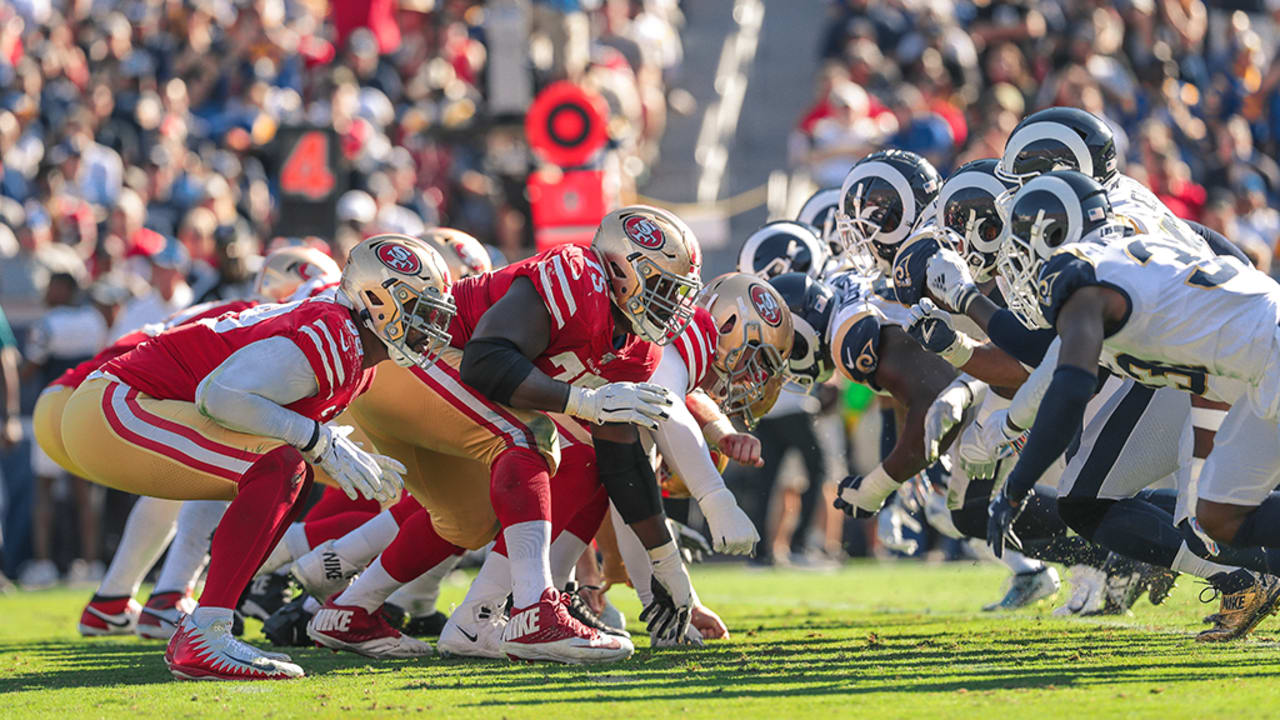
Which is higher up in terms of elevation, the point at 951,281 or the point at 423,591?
the point at 951,281

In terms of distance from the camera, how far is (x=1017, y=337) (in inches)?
223

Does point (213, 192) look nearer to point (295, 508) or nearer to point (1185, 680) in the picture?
point (295, 508)

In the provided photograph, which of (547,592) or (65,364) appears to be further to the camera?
(65,364)

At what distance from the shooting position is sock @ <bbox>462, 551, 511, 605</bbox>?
19.1 feet

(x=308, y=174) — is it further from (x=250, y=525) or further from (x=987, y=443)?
(x=987, y=443)

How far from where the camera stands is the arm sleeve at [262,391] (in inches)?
205

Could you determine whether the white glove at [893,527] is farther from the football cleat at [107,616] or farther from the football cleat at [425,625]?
the football cleat at [107,616]

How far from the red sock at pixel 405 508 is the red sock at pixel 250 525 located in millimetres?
1147

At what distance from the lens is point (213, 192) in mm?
13516

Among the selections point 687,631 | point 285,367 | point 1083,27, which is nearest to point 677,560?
point 687,631

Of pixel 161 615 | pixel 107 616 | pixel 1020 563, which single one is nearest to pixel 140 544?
pixel 107 616

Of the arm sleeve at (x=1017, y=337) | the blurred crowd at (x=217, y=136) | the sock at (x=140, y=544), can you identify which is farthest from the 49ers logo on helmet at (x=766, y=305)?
the blurred crowd at (x=217, y=136)

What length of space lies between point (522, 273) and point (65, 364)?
6452 mm

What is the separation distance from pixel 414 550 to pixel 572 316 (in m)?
1.07
